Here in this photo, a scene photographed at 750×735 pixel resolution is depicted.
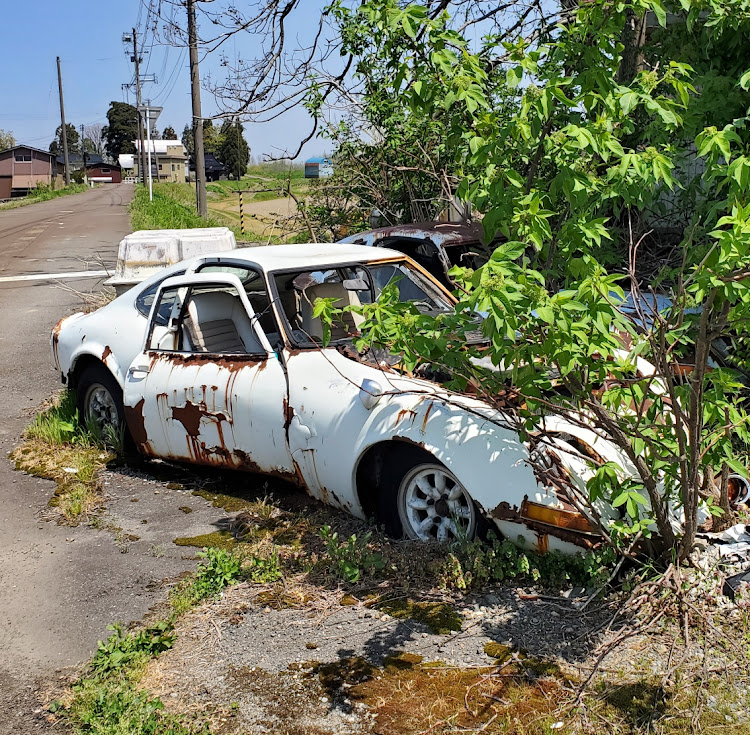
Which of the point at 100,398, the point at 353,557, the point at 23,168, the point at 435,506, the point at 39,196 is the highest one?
the point at 23,168

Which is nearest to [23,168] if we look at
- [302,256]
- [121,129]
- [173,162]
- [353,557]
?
[173,162]

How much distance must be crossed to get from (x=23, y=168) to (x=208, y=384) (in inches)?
4366

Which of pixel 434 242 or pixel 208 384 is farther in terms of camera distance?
pixel 434 242

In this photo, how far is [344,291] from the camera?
5.96 meters

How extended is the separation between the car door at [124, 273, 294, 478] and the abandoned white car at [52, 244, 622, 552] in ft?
0.03

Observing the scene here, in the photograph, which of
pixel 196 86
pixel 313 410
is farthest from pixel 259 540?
pixel 196 86

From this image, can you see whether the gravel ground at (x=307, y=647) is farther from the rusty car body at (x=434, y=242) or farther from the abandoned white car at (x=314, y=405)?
the rusty car body at (x=434, y=242)

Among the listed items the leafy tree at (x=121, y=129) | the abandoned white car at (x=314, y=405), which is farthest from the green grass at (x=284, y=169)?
the leafy tree at (x=121, y=129)

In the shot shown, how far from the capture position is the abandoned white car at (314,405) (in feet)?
13.7

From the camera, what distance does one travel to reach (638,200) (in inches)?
151

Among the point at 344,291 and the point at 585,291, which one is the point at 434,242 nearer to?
the point at 344,291

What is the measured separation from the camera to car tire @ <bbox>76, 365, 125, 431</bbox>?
6.47 m

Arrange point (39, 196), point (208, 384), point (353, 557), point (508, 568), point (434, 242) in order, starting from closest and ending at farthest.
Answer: point (508, 568), point (353, 557), point (208, 384), point (434, 242), point (39, 196)

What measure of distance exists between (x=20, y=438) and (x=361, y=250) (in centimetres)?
335
